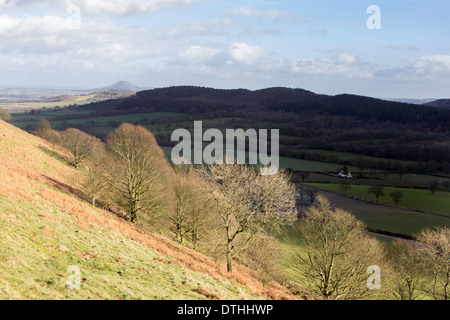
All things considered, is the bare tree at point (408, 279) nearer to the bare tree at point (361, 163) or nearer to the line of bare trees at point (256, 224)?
the line of bare trees at point (256, 224)

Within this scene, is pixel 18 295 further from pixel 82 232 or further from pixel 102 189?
pixel 102 189

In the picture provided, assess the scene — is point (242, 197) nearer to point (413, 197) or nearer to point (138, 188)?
point (138, 188)

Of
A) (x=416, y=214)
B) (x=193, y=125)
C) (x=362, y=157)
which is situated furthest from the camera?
(x=193, y=125)

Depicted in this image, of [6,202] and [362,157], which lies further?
[362,157]

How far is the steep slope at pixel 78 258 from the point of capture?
44.1 feet

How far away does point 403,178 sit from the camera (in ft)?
368

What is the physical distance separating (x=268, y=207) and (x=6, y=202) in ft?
67.7

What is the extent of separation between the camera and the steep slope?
13.4m

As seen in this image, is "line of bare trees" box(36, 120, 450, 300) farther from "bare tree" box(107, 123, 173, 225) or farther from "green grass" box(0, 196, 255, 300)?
"green grass" box(0, 196, 255, 300)

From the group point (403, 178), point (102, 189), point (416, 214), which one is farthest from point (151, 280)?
point (403, 178)

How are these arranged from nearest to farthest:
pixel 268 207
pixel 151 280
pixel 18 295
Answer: pixel 18 295, pixel 151 280, pixel 268 207

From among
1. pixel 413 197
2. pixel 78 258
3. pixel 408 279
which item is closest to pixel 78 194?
pixel 78 258

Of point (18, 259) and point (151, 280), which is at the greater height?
point (18, 259)

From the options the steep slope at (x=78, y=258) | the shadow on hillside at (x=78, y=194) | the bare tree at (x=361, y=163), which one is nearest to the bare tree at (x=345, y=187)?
the bare tree at (x=361, y=163)
